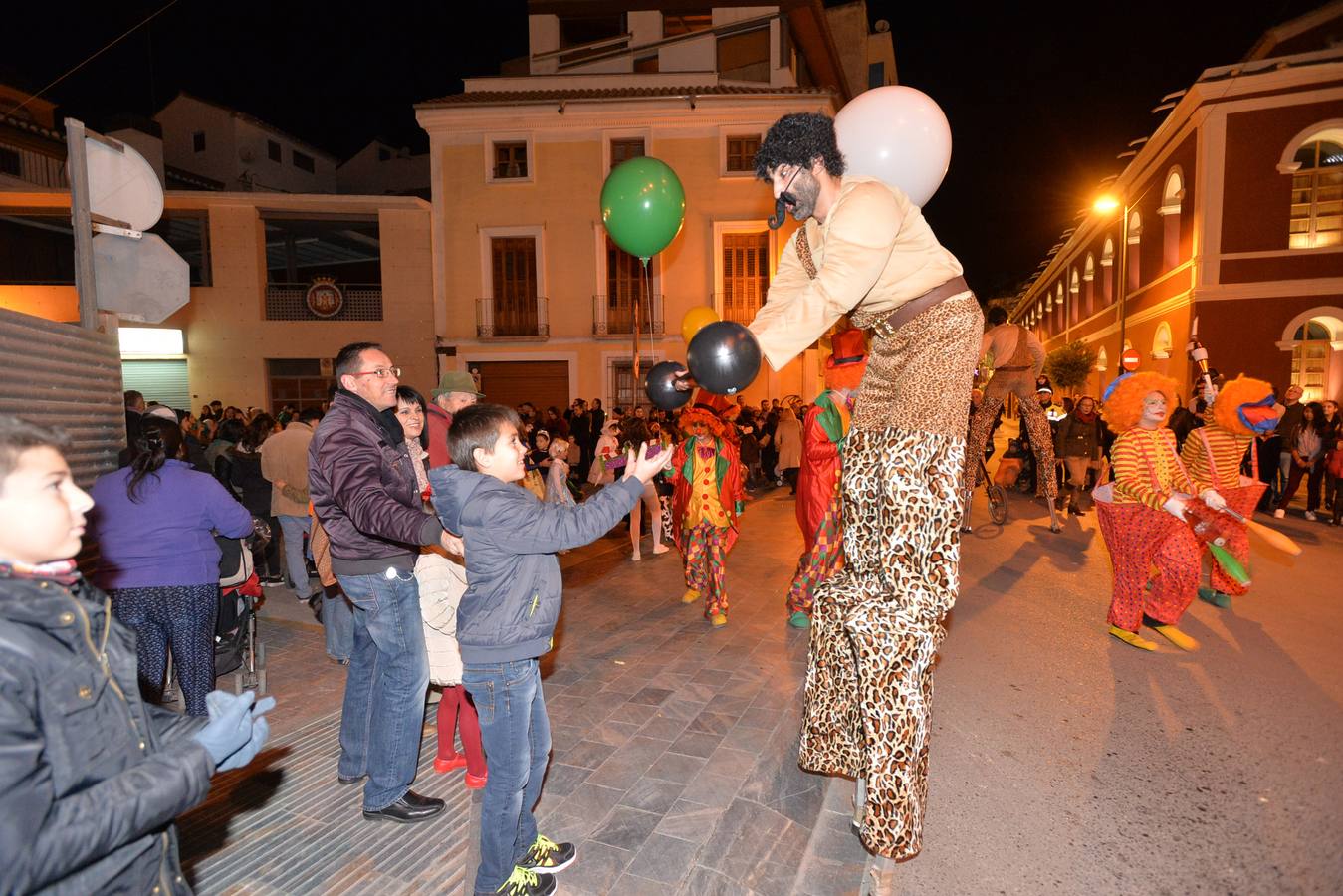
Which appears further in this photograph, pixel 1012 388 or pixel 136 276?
pixel 1012 388

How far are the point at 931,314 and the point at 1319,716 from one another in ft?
11.9

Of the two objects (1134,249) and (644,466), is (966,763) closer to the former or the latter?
(644,466)

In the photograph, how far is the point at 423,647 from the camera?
3.32 meters

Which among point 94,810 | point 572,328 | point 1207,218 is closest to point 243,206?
point 572,328

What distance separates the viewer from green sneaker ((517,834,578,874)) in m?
2.70

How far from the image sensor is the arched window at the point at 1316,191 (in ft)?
56.5

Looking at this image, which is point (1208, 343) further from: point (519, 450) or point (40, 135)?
point (40, 135)

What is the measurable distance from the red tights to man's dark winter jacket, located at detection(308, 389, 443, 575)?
0.77m

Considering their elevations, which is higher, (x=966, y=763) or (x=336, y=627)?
(x=336, y=627)

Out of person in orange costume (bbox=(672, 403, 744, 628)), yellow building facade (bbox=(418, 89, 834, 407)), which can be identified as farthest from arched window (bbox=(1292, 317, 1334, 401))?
person in orange costume (bbox=(672, 403, 744, 628))

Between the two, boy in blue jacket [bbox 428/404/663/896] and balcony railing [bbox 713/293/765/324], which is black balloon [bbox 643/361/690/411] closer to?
boy in blue jacket [bbox 428/404/663/896]

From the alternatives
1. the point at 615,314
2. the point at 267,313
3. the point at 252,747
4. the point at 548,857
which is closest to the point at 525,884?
the point at 548,857

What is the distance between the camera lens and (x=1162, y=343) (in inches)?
869

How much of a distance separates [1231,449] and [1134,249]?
77.1ft
